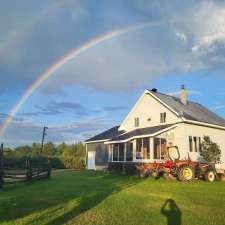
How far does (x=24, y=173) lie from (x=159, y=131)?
1118cm

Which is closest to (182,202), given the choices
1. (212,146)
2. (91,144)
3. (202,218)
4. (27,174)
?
(202,218)

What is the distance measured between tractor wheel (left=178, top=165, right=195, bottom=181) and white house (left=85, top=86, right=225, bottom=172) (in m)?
5.65

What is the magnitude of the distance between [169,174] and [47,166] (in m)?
9.01

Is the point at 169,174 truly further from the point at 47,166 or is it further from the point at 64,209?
the point at 64,209

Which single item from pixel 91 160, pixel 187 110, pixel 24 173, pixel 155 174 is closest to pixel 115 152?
pixel 91 160

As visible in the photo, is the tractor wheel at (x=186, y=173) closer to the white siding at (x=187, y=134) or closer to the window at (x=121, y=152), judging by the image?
the white siding at (x=187, y=134)

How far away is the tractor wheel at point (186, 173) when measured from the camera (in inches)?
787

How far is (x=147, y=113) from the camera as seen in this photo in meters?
31.3

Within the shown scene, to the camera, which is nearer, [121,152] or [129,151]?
[129,151]

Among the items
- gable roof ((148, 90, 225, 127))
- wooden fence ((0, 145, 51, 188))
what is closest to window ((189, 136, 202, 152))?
gable roof ((148, 90, 225, 127))

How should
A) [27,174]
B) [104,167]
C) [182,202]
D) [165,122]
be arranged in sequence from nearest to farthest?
1. [182,202]
2. [27,174]
3. [165,122]
4. [104,167]

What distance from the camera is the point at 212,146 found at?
26219mm

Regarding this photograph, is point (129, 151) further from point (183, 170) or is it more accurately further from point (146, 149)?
point (183, 170)

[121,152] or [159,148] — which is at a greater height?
[159,148]
